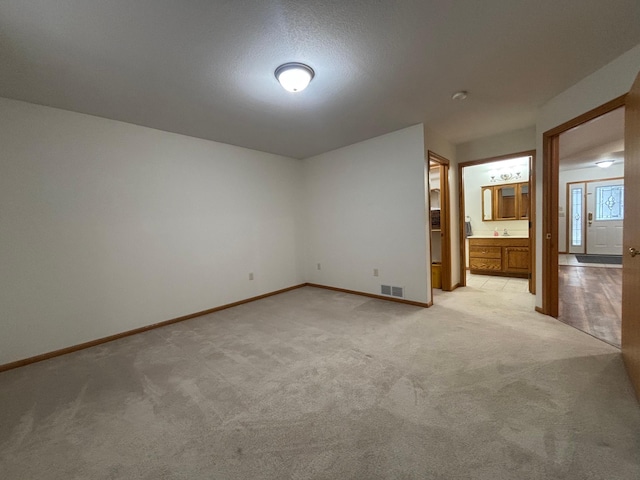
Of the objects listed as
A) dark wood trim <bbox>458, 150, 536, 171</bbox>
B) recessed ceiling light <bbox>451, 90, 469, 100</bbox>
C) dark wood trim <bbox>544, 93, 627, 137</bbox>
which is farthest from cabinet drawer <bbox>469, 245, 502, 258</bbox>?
recessed ceiling light <bbox>451, 90, 469, 100</bbox>

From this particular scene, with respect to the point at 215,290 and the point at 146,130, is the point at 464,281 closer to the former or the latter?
the point at 215,290

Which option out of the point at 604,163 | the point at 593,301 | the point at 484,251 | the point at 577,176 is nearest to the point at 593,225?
the point at 577,176

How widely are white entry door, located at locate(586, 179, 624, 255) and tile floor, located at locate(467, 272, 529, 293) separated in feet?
14.3

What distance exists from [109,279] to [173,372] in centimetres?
153

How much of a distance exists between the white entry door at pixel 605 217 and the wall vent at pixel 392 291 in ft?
23.7

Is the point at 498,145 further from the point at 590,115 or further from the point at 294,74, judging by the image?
the point at 294,74

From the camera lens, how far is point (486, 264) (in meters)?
5.54

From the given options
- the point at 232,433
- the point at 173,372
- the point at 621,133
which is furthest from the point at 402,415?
the point at 621,133

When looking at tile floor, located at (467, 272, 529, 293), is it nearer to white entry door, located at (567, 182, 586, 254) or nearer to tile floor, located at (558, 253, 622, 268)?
tile floor, located at (558, 253, 622, 268)

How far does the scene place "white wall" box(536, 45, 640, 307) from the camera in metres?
2.14

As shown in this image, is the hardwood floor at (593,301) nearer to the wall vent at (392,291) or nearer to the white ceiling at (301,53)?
the wall vent at (392,291)

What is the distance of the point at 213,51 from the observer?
6.38 ft

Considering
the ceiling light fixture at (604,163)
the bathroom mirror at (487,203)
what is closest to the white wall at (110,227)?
the bathroom mirror at (487,203)

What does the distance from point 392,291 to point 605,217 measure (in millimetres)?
7420
